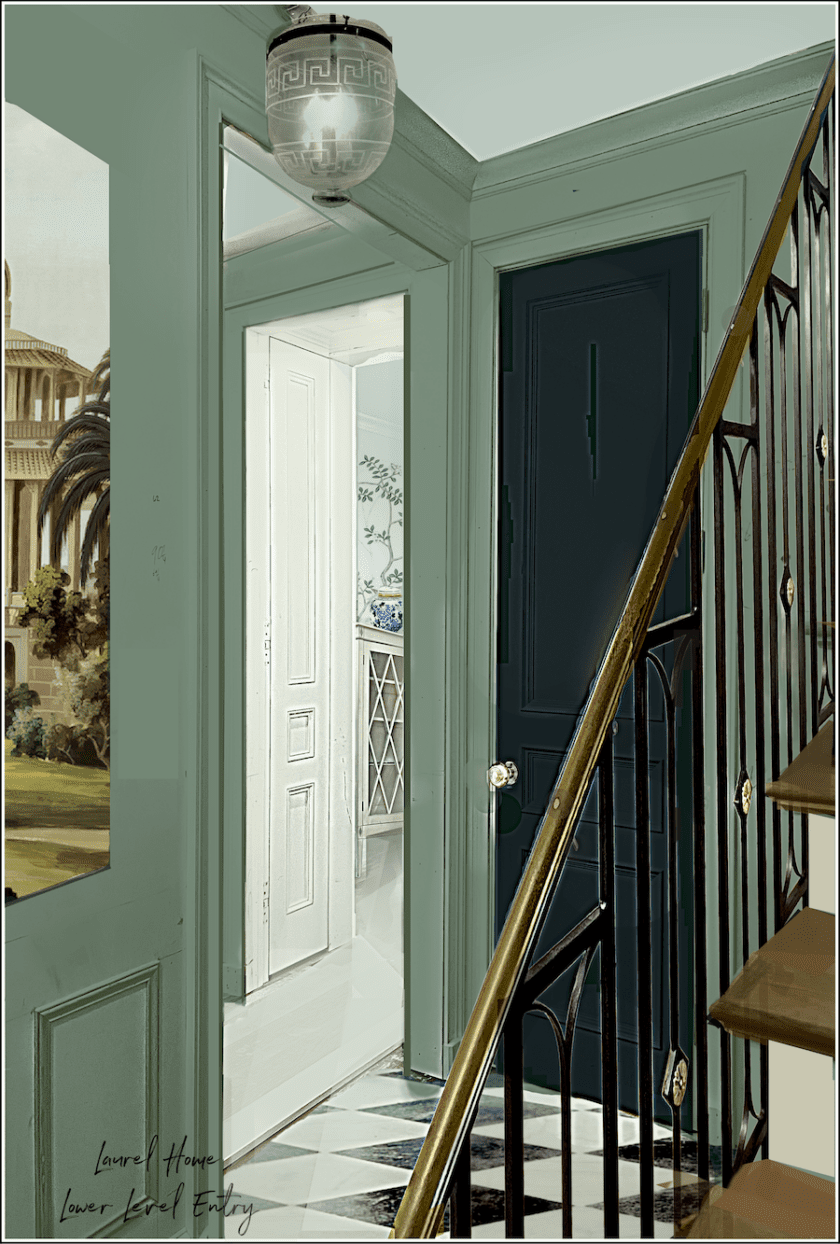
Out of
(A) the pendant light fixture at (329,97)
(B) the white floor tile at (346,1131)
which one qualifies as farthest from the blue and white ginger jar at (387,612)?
(A) the pendant light fixture at (329,97)

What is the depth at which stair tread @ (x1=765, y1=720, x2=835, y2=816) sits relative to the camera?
47.9 inches

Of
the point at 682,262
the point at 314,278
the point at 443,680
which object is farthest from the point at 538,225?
the point at 443,680

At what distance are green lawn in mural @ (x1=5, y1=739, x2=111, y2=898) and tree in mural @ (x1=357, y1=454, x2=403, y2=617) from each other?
405 cm

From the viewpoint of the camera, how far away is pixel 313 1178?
2.21 metres

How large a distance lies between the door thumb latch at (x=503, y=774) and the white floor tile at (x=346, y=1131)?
101 cm

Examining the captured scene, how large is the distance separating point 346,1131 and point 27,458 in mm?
2036

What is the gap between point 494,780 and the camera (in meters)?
2.73

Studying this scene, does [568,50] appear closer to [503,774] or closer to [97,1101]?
[503,774]

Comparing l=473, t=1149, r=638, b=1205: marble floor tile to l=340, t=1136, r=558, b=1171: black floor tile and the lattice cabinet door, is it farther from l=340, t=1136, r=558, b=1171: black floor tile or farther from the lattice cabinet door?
the lattice cabinet door

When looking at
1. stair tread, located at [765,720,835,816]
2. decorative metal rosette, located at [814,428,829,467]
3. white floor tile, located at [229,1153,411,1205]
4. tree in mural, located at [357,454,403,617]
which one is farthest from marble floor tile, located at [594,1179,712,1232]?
tree in mural, located at [357,454,403,617]

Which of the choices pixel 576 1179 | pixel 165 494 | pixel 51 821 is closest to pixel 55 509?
pixel 165 494

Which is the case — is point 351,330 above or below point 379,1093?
above

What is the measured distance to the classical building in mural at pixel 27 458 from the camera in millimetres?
1507

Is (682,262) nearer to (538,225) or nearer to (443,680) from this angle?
(538,225)
